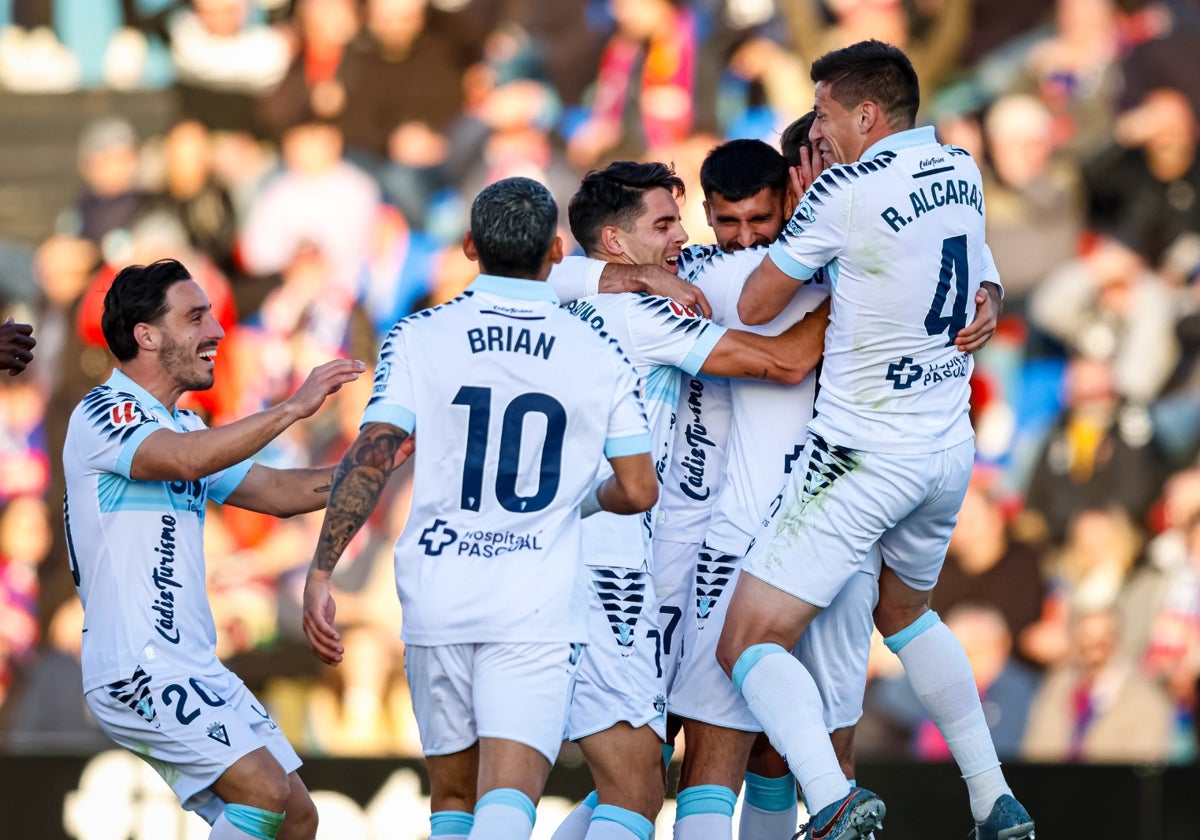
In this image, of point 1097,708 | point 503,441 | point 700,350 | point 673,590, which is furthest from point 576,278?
point 1097,708

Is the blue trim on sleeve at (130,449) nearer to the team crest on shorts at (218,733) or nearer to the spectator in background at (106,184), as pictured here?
the team crest on shorts at (218,733)

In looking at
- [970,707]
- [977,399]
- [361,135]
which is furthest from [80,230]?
[970,707]

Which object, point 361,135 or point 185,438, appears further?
point 361,135

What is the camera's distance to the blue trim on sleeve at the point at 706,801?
5.22 metres

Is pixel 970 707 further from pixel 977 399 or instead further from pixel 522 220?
pixel 977 399

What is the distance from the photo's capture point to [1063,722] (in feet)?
30.9

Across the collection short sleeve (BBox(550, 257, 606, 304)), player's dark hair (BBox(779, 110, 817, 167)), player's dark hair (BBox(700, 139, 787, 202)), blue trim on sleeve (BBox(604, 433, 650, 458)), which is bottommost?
blue trim on sleeve (BBox(604, 433, 650, 458))

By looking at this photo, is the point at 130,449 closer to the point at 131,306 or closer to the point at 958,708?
the point at 131,306

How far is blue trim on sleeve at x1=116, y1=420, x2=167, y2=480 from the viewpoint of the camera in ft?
16.8

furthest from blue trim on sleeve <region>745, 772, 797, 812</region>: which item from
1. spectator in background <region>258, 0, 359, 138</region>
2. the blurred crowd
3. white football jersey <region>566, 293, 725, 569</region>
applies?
spectator in background <region>258, 0, 359, 138</region>

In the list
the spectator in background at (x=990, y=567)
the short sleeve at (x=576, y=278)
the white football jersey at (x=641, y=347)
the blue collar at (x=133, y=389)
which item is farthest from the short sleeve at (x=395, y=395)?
the spectator in background at (x=990, y=567)

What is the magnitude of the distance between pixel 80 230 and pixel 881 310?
682cm

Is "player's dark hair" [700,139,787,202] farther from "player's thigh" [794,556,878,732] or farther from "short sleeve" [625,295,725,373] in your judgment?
"player's thigh" [794,556,878,732]

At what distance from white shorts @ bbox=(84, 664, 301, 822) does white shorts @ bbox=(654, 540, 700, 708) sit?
1350 millimetres
